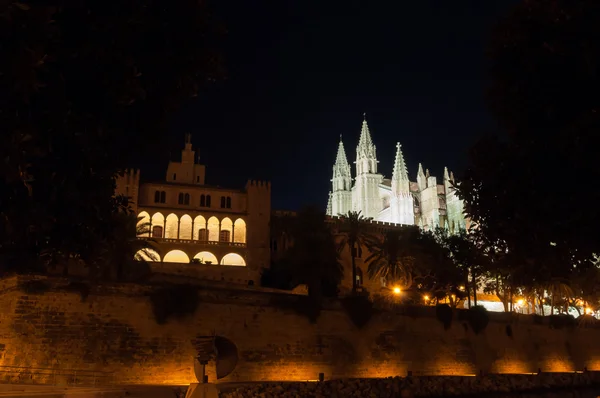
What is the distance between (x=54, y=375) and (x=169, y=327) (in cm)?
518

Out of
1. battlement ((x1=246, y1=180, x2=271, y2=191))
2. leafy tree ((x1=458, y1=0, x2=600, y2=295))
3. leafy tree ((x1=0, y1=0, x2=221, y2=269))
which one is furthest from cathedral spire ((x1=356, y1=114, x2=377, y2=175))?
leafy tree ((x1=0, y1=0, x2=221, y2=269))

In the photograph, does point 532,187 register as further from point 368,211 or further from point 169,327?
point 368,211

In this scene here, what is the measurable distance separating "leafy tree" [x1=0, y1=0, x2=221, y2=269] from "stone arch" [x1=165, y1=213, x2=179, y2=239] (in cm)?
4377

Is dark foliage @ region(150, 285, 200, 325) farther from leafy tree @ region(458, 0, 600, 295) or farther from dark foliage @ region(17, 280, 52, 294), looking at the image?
leafy tree @ region(458, 0, 600, 295)

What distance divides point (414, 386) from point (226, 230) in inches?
1263

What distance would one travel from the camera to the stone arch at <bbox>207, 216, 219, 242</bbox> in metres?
52.9

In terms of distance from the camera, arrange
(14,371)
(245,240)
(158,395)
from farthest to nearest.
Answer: (245,240), (14,371), (158,395)

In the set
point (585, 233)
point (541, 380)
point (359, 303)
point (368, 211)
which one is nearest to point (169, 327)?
point (359, 303)

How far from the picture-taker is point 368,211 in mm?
102812

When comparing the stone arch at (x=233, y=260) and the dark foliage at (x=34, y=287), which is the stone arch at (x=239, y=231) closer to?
the stone arch at (x=233, y=260)

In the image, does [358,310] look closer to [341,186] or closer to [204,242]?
[204,242]

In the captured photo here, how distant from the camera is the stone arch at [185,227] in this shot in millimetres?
52125

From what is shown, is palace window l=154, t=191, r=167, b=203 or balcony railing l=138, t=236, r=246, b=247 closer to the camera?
balcony railing l=138, t=236, r=246, b=247

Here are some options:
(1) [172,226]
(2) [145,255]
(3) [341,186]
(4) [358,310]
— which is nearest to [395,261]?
(4) [358,310]
